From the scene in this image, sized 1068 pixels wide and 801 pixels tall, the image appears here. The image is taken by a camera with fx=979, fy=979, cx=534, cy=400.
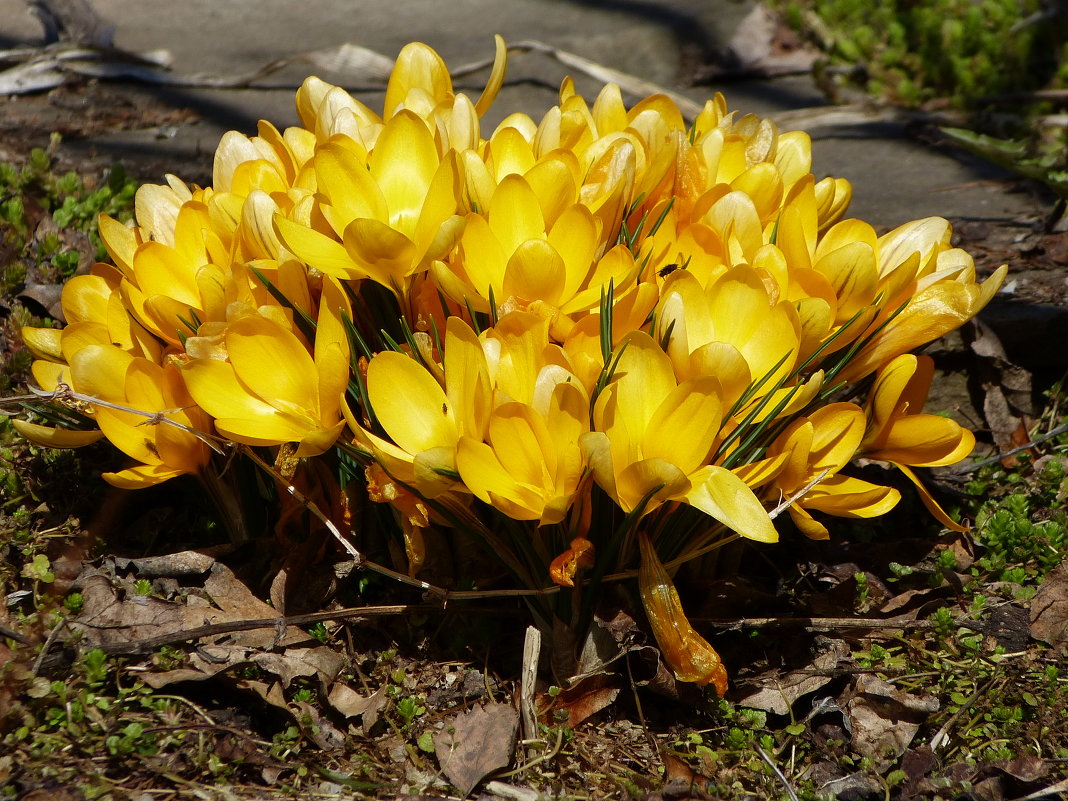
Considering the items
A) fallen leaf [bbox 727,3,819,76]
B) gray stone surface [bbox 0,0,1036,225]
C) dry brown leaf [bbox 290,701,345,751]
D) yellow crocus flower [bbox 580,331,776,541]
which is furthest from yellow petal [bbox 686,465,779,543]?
fallen leaf [bbox 727,3,819,76]

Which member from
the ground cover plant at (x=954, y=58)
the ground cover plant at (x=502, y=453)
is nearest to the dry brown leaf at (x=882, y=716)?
the ground cover plant at (x=502, y=453)

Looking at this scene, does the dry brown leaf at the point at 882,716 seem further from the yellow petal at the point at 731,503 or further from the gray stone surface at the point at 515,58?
the gray stone surface at the point at 515,58

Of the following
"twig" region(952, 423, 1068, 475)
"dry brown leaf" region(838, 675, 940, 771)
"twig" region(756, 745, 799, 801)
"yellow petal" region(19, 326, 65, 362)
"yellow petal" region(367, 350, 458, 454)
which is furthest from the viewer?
"twig" region(952, 423, 1068, 475)

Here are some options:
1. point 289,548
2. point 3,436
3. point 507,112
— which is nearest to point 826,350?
point 289,548

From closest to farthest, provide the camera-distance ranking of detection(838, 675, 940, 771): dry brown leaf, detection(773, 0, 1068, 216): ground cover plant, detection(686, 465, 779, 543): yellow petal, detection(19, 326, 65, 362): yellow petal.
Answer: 1. detection(686, 465, 779, 543): yellow petal
2. detection(838, 675, 940, 771): dry brown leaf
3. detection(19, 326, 65, 362): yellow petal
4. detection(773, 0, 1068, 216): ground cover plant

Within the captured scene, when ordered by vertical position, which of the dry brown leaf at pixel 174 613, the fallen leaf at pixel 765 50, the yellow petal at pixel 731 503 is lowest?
the dry brown leaf at pixel 174 613

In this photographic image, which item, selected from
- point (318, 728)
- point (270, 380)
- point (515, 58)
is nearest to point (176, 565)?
point (318, 728)

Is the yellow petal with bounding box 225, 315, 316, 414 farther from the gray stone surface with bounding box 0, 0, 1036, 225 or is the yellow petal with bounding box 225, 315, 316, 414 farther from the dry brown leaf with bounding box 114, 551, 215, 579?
the gray stone surface with bounding box 0, 0, 1036, 225
